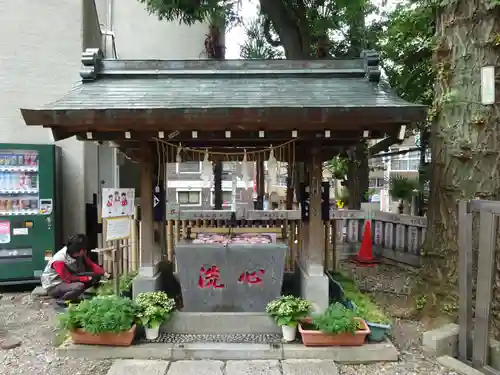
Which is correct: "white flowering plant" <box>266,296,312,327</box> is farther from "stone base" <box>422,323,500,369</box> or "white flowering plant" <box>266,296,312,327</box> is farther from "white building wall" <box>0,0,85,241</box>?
"white building wall" <box>0,0,85,241</box>

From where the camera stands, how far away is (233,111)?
5230 millimetres

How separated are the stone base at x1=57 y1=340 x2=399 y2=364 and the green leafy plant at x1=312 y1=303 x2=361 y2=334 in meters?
0.28

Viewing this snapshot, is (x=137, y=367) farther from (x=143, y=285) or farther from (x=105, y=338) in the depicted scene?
(x=143, y=285)

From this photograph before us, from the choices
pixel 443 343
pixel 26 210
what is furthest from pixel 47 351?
pixel 443 343

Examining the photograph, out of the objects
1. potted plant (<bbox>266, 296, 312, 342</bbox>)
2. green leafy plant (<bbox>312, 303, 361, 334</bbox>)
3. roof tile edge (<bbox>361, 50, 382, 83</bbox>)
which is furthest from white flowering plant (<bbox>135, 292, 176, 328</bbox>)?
roof tile edge (<bbox>361, 50, 382, 83</bbox>)

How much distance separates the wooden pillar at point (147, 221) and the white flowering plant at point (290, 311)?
221 cm

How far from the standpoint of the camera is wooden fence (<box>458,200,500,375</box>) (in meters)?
5.01

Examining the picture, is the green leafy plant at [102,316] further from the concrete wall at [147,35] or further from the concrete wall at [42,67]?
the concrete wall at [147,35]

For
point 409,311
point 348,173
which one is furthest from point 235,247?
point 348,173

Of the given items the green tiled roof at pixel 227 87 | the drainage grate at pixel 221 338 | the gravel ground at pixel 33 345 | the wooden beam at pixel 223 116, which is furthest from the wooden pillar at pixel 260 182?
the gravel ground at pixel 33 345

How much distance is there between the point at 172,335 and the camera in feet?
19.1

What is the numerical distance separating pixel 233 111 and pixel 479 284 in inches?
154

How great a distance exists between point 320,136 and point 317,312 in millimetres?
2666

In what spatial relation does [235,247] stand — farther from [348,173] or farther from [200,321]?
[348,173]
